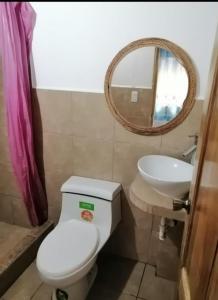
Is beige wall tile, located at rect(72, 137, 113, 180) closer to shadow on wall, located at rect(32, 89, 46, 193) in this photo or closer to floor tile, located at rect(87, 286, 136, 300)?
shadow on wall, located at rect(32, 89, 46, 193)

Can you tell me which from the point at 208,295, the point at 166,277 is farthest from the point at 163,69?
the point at 166,277

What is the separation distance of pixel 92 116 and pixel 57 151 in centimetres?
41

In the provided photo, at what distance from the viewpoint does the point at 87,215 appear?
1627 millimetres

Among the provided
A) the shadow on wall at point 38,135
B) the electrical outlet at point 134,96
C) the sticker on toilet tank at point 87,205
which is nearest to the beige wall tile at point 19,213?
the shadow on wall at point 38,135

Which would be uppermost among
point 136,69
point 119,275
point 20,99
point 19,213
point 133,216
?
point 136,69

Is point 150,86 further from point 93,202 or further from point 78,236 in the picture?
point 78,236

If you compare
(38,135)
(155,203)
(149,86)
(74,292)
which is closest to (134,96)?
(149,86)

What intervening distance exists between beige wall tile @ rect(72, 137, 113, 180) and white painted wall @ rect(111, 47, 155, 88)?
433 millimetres

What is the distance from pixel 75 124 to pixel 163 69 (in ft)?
2.31

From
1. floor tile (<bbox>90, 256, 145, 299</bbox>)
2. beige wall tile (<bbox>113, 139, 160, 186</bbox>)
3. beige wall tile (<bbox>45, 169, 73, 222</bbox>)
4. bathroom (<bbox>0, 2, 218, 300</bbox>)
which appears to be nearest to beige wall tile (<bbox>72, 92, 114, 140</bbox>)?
bathroom (<bbox>0, 2, 218, 300</bbox>)

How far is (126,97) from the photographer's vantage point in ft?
4.94

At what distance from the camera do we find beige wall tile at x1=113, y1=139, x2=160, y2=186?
154 cm

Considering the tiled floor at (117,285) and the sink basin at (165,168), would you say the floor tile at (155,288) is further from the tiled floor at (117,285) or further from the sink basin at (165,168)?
the sink basin at (165,168)

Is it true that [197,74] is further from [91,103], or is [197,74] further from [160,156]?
[91,103]
